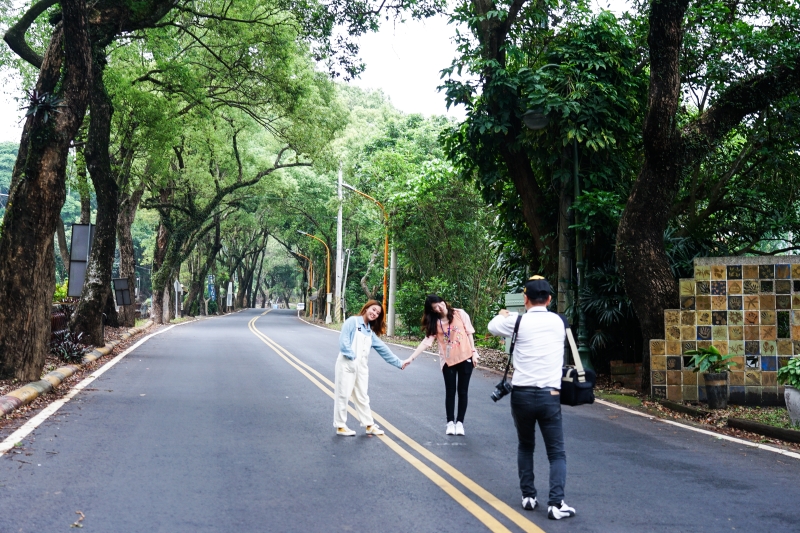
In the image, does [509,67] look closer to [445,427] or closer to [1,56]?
[445,427]

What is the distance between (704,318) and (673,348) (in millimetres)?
629

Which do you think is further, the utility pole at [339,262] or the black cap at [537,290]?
the utility pole at [339,262]

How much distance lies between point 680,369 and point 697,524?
22.3 feet

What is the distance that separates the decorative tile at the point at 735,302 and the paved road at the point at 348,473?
94.8 inches

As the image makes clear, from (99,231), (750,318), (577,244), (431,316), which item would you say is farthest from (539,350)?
(99,231)

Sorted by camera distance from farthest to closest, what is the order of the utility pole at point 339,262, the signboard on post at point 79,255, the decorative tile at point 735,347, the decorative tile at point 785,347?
the utility pole at point 339,262
the signboard on post at point 79,255
the decorative tile at point 735,347
the decorative tile at point 785,347

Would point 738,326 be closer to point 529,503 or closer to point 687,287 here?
point 687,287

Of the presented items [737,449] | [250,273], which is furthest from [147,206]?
[250,273]

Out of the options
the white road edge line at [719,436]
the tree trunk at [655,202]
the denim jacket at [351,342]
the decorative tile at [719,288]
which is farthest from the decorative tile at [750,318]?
the denim jacket at [351,342]

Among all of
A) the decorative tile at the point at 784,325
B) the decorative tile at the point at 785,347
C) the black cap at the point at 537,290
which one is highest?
the black cap at the point at 537,290

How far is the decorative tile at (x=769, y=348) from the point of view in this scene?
1163 centimetres

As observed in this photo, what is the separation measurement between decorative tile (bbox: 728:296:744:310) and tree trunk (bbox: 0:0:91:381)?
10078 millimetres

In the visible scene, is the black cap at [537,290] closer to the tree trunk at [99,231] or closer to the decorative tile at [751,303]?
the decorative tile at [751,303]

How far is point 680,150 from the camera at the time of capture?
12.1 meters
